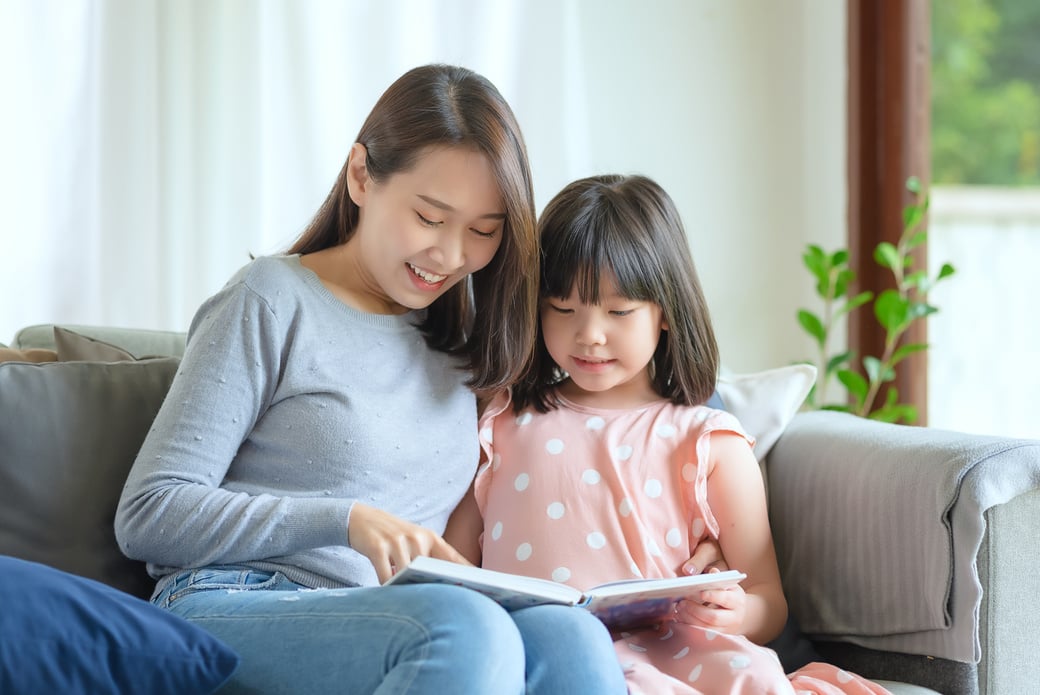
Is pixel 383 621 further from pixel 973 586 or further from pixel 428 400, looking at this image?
pixel 973 586

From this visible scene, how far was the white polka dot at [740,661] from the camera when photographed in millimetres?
1177

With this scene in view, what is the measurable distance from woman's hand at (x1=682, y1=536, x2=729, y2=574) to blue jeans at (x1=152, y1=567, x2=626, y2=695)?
306 mm

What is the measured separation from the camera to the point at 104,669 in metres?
0.91

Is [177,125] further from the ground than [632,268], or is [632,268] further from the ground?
[177,125]

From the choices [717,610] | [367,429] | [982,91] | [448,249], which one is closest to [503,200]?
[448,249]

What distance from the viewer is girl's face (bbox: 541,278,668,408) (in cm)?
136

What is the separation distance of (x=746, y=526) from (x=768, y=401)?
0.27m

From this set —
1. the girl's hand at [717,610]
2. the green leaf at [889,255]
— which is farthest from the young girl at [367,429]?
the green leaf at [889,255]

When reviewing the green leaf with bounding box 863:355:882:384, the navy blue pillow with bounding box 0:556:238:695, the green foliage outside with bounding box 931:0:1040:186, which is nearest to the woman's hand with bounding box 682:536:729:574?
the navy blue pillow with bounding box 0:556:238:695

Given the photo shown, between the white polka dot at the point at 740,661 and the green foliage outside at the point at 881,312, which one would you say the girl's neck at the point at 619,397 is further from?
the green foliage outside at the point at 881,312

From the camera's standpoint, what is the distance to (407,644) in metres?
0.93

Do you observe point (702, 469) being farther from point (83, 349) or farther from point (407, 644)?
point (83, 349)

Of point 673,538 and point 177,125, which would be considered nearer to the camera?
point 673,538

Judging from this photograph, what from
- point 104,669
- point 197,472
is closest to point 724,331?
point 197,472
